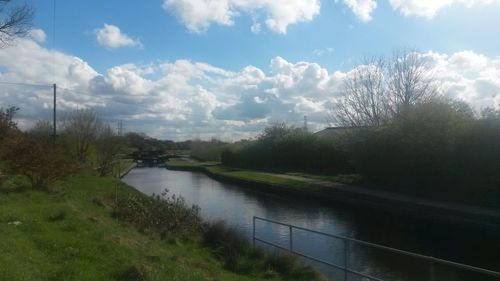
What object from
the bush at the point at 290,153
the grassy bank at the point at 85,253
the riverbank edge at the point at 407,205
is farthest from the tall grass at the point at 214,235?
the bush at the point at 290,153

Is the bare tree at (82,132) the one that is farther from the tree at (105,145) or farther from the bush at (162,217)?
the bush at (162,217)

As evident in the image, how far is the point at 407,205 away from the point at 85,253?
18731 mm

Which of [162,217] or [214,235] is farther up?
[162,217]

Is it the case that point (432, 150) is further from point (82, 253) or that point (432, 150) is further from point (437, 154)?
point (82, 253)

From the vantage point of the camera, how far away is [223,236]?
1420cm

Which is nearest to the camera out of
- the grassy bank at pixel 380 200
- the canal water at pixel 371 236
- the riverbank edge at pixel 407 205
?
the canal water at pixel 371 236

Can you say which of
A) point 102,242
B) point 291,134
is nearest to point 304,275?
point 102,242

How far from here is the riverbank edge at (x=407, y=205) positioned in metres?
20.3

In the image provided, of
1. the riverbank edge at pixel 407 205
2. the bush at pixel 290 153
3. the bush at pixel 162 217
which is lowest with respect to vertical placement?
the riverbank edge at pixel 407 205

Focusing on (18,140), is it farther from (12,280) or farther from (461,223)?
(461,223)

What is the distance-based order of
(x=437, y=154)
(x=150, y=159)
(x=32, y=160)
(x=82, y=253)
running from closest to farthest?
(x=82, y=253) < (x=32, y=160) < (x=437, y=154) < (x=150, y=159)

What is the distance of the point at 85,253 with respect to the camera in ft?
28.4

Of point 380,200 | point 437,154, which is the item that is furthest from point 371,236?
point 437,154

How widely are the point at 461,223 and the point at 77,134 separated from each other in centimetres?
4091
